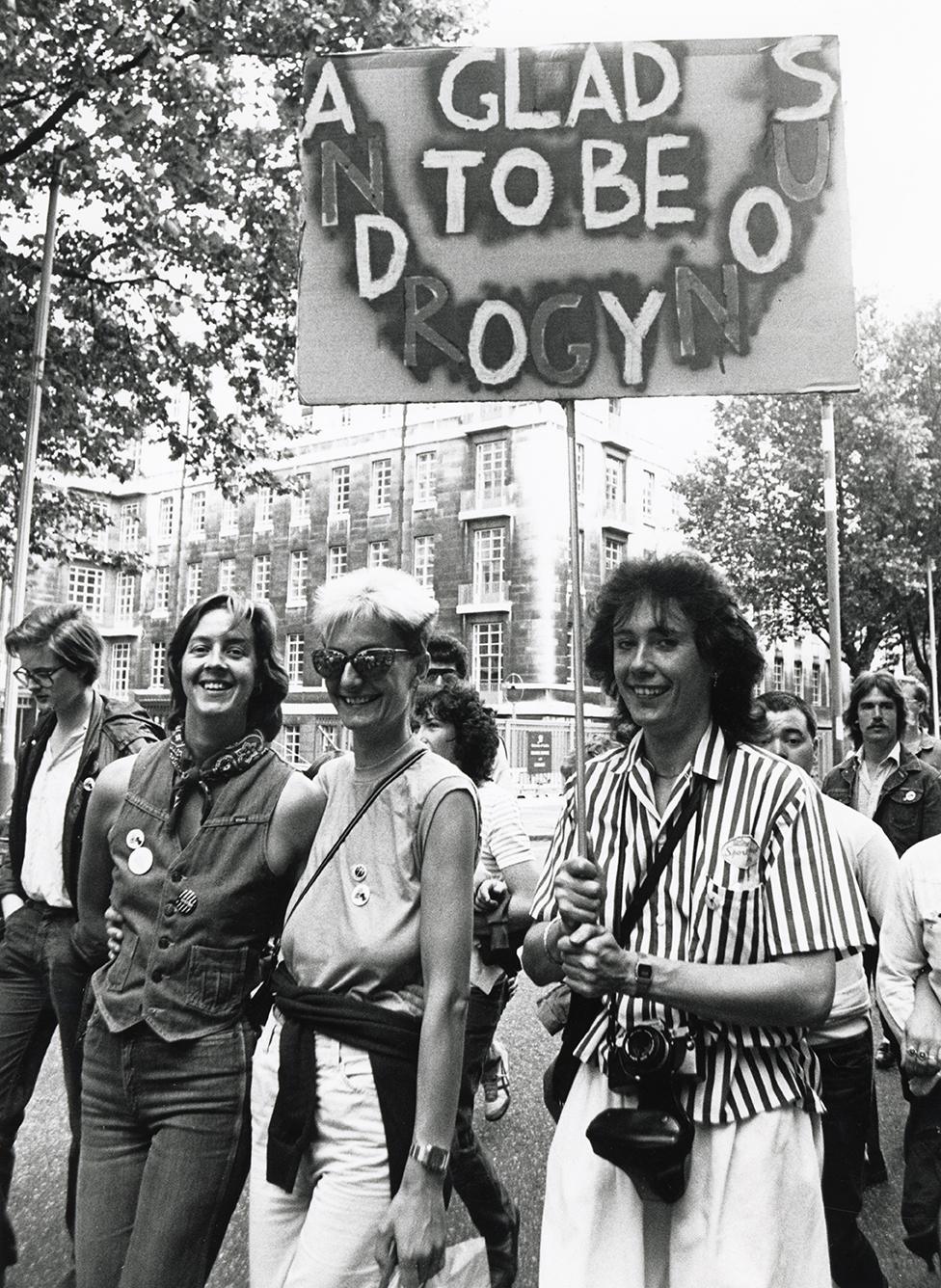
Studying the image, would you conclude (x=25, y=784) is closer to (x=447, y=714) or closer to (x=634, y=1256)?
(x=447, y=714)

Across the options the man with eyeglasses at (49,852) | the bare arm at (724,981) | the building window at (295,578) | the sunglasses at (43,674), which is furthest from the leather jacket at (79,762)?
the building window at (295,578)

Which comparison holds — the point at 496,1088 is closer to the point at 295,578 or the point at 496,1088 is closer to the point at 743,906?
the point at 743,906

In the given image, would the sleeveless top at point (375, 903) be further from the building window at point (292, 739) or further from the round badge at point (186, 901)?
the building window at point (292, 739)

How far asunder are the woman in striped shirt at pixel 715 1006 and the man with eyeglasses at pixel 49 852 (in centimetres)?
187

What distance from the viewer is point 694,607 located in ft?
8.47

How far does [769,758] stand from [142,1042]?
143 centimetres

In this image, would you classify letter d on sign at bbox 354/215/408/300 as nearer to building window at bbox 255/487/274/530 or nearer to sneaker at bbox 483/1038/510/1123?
sneaker at bbox 483/1038/510/1123

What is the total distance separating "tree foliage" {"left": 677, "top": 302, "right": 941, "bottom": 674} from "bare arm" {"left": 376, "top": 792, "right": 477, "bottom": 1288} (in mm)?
29183

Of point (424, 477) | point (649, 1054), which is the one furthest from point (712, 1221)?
point (424, 477)

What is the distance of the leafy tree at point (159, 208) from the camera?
34.7 ft

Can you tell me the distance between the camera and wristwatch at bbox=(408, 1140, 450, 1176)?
226 cm

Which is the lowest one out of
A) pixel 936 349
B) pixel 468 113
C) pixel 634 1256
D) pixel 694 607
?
pixel 634 1256

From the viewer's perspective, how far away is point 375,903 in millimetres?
2441

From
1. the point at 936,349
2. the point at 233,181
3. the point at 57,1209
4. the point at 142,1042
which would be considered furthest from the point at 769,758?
the point at 936,349
